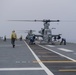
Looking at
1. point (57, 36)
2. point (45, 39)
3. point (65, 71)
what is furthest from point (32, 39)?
point (65, 71)

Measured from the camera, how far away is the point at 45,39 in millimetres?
53531

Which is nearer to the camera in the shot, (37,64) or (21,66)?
(21,66)

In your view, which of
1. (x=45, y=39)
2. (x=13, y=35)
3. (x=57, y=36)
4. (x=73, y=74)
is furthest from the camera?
(x=57, y=36)

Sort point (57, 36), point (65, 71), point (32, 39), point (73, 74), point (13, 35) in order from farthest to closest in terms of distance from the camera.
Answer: point (57, 36)
point (32, 39)
point (13, 35)
point (65, 71)
point (73, 74)

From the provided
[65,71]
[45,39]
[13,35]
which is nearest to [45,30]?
[45,39]

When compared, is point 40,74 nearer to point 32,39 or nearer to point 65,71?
point 65,71

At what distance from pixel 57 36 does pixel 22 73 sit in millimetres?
45165

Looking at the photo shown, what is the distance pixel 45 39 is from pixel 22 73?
41453 mm

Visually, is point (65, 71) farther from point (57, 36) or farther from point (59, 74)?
A: point (57, 36)

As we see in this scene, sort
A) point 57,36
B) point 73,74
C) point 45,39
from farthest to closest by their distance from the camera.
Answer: point 57,36
point 45,39
point 73,74

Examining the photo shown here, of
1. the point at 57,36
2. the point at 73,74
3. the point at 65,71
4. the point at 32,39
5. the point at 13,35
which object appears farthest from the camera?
the point at 57,36

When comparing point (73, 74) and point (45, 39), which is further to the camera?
point (45, 39)

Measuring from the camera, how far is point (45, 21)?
5903 cm

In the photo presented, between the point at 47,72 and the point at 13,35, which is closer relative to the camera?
the point at 47,72
